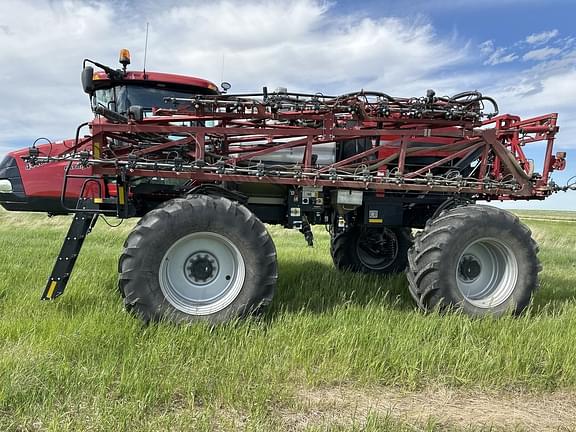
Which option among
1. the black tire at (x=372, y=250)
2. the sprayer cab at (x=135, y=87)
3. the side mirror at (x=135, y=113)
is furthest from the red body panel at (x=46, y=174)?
the black tire at (x=372, y=250)

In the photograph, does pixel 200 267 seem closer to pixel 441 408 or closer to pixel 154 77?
pixel 441 408

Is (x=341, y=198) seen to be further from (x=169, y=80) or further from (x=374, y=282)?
(x=169, y=80)

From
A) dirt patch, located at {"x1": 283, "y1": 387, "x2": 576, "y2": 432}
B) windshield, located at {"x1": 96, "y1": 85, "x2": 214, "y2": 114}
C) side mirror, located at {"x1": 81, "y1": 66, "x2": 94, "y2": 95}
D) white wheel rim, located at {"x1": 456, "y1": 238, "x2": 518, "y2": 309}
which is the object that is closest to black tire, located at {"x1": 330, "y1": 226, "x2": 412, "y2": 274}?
white wheel rim, located at {"x1": 456, "y1": 238, "x2": 518, "y2": 309}

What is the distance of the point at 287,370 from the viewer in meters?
3.29

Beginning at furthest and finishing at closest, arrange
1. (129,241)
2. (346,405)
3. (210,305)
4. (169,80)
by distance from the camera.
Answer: (169,80) < (210,305) < (129,241) < (346,405)

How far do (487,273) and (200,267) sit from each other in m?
3.09

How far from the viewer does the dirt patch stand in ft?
9.04

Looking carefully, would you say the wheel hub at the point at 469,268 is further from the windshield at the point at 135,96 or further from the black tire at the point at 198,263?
the windshield at the point at 135,96

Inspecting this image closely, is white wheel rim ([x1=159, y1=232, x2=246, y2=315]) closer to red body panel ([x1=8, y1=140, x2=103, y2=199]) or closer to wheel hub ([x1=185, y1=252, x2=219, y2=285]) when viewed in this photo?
wheel hub ([x1=185, y1=252, x2=219, y2=285])

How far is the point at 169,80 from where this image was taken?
612 centimetres

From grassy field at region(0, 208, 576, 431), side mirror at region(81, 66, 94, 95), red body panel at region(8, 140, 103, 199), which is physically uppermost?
side mirror at region(81, 66, 94, 95)

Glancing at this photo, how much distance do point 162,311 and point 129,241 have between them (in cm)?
67

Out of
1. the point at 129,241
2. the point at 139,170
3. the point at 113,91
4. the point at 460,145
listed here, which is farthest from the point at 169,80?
the point at 460,145

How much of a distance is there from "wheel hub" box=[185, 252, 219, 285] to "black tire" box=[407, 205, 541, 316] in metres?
1.98
